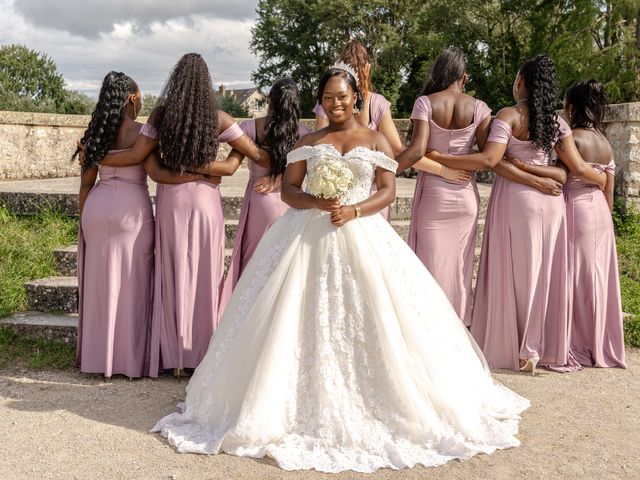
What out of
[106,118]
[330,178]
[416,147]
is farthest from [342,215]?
[106,118]

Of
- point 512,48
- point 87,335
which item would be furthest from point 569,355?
point 512,48

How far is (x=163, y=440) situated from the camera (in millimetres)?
4094

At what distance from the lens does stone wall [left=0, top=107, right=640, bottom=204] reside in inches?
334

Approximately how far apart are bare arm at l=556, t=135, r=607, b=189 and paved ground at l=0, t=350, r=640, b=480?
5.27 feet

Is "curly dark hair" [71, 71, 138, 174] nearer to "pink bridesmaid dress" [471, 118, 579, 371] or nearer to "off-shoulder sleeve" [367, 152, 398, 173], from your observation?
"off-shoulder sleeve" [367, 152, 398, 173]

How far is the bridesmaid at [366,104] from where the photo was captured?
520cm

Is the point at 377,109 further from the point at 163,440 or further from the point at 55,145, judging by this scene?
the point at 55,145

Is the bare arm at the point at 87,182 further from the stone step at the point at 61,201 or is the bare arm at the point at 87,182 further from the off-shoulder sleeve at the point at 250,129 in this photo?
the stone step at the point at 61,201

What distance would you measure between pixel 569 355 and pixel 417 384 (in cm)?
241

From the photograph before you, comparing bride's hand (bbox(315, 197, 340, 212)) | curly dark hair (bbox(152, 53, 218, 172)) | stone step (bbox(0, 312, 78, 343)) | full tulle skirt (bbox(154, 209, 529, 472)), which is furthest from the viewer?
stone step (bbox(0, 312, 78, 343))

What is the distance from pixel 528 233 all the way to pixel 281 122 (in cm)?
217

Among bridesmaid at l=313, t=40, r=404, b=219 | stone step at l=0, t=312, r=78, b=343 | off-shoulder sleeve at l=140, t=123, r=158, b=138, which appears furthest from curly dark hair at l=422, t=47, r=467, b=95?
stone step at l=0, t=312, r=78, b=343

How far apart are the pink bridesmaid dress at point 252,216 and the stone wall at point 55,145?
4818 millimetres

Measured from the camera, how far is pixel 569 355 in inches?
228
